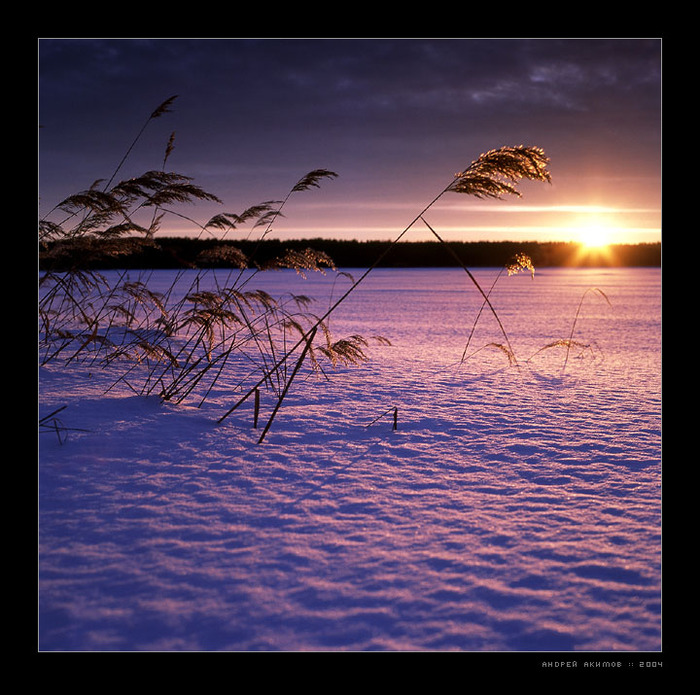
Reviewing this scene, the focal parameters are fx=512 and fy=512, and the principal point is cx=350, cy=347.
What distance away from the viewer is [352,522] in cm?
166

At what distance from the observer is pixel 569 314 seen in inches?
331

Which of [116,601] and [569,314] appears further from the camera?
[569,314]

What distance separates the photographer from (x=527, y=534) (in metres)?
1.60

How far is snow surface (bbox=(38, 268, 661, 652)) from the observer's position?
1.20 m

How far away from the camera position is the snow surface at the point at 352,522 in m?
1.20

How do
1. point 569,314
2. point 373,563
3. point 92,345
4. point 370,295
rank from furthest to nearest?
point 370,295 → point 569,314 → point 92,345 → point 373,563

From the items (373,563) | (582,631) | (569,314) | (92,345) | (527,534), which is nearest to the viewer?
(582,631)
